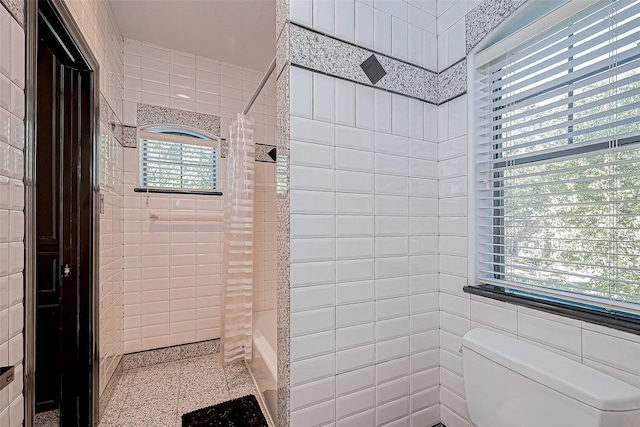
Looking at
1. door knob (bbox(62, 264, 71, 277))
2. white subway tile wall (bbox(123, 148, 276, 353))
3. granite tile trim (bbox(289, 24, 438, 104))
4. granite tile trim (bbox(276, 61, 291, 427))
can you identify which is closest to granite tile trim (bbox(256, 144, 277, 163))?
white subway tile wall (bbox(123, 148, 276, 353))

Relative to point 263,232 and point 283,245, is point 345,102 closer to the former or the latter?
point 283,245

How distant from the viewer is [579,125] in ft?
3.31

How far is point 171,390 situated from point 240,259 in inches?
40.3

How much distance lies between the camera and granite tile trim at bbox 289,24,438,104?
109 centimetres

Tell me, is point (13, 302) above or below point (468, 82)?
below

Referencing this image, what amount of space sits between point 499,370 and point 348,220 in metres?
0.75

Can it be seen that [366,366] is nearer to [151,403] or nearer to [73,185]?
[151,403]

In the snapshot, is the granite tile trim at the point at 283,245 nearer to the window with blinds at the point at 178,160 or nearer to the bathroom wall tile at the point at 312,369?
the bathroom wall tile at the point at 312,369

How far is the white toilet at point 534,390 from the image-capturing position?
2.45 feet

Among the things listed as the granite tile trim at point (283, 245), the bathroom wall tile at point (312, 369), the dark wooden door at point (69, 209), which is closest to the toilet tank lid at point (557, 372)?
the bathroom wall tile at point (312, 369)

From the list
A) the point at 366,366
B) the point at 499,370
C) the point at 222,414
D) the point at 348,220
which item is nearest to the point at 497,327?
the point at 499,370

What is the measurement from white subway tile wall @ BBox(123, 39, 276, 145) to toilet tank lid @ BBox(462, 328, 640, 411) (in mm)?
1706

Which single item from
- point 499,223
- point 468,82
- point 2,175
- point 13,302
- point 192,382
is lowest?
point 192,382

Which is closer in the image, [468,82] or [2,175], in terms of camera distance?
[2,175]
